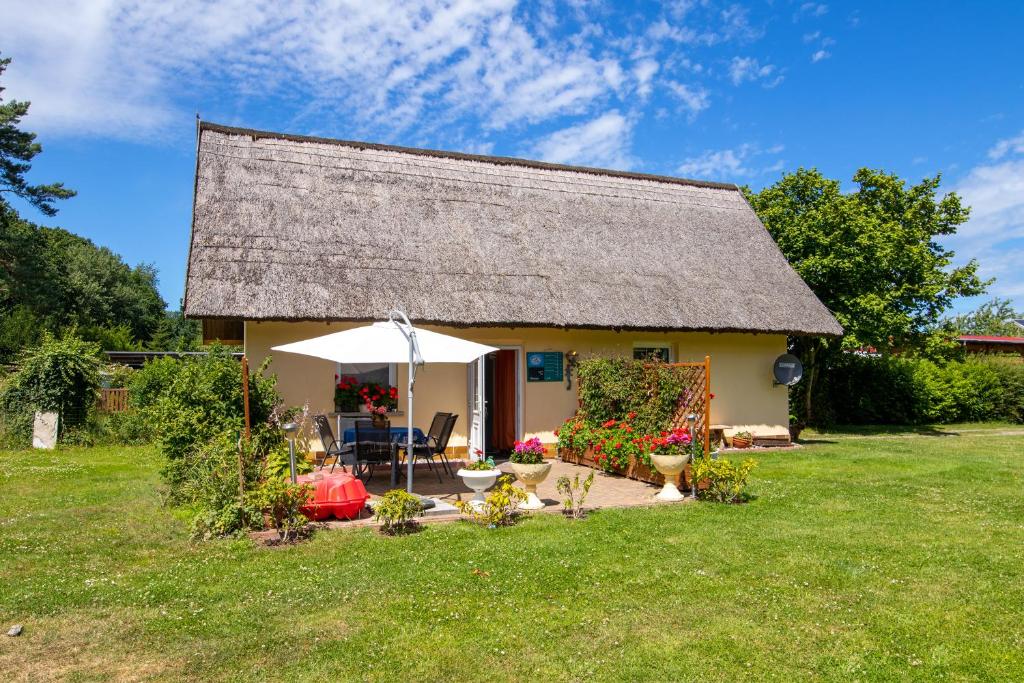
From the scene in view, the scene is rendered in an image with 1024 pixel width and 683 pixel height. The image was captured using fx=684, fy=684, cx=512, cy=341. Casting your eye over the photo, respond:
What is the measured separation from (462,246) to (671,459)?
5.82m

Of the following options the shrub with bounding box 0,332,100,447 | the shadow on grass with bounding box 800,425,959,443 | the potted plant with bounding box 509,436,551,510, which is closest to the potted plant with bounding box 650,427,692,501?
the potted plant with bounding box 509,436,551,510

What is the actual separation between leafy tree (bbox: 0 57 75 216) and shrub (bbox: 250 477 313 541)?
Result: 23480 mm

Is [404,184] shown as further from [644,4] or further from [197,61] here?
[644,4]

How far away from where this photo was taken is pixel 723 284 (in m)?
13.1

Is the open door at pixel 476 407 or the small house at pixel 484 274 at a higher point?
the small house at pixel 484 274

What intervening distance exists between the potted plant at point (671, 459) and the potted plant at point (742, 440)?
540 centimetres

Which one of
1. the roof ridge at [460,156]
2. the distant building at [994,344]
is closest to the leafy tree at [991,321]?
the distant building at [994,344]

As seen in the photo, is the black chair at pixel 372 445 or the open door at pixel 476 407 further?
the open door at pixel 476 407

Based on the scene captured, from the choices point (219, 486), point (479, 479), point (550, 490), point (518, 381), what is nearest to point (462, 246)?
point (518, 381)

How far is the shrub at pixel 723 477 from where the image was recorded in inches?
292

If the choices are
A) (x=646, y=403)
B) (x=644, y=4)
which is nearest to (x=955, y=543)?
(x=646, y=403)

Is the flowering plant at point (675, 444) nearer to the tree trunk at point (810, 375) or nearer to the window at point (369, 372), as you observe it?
the window at point (369, 372)

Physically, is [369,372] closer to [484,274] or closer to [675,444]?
[484,274]

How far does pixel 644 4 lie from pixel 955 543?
28.6 ft
